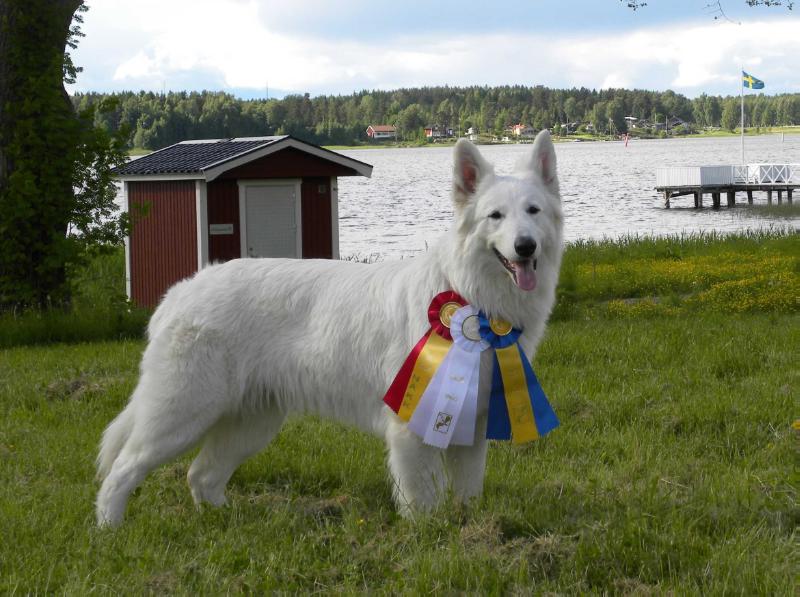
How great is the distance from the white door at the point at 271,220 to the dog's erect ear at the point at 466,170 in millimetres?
12666

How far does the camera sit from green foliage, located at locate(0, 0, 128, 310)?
1369 centimetres

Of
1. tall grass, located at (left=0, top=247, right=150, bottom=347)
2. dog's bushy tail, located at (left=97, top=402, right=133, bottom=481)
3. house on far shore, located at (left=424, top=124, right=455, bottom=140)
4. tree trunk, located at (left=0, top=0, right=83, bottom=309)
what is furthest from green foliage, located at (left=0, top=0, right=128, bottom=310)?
house on far shore, located at (left=424, top=124, right=455, bottom=140)

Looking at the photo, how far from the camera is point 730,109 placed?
152 m

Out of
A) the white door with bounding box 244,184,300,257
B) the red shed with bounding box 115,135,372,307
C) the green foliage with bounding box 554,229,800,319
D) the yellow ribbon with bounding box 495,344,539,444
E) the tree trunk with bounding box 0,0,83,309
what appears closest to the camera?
the yellow ribbon with bounding box 495,344,539,444

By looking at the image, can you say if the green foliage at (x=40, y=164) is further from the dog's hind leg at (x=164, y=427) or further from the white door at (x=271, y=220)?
the dog's hind leg at (x=164, y=427)

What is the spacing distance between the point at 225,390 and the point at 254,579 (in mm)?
1337

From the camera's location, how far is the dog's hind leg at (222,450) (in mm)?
5910

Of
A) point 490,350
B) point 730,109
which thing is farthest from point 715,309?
point 730,109

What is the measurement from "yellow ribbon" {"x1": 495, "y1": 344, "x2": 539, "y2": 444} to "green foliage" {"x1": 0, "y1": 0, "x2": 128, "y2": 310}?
9.96 meters

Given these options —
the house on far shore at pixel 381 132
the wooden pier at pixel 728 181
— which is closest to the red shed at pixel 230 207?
the wooden pier at pixel 728 181

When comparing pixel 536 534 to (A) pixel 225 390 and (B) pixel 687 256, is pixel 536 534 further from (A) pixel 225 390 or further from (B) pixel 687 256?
(B) pixel 687 256

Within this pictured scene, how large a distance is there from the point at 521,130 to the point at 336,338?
322ft

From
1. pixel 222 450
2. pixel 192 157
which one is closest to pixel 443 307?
pixel 222 450

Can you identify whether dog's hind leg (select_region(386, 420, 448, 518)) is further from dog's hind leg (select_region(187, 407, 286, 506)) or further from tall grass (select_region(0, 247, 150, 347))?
tall grass (select_region(0, 247, 150, 347))
